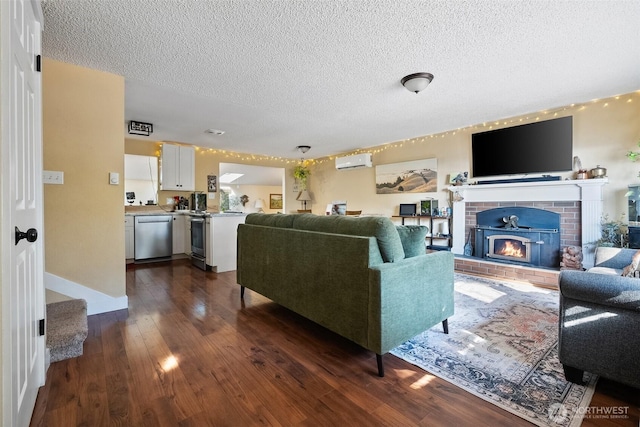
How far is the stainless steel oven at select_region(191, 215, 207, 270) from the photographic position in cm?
434

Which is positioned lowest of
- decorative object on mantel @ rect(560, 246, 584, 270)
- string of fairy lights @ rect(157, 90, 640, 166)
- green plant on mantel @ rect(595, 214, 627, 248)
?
decorative object on mantel @ rect(560, 246, 584, 270)

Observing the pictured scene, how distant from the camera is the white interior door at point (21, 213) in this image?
0.93 m

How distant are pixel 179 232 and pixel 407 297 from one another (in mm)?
4785

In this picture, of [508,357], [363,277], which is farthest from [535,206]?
[363,277]

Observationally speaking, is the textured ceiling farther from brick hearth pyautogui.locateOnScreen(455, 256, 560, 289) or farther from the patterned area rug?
the patterned area rug

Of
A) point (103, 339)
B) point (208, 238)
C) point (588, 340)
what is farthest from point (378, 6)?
point (208, 238)

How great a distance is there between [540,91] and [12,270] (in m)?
4.41

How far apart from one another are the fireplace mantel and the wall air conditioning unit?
73.2 inches

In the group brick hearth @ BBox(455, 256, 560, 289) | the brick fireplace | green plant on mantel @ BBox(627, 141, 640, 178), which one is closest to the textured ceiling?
green plant on mantel @ BBox(627, 141, 640, 178)

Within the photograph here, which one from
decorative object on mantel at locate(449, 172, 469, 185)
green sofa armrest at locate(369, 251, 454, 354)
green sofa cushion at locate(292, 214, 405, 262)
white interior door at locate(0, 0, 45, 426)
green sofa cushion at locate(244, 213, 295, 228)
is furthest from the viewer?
decorative object on mantel at locate(449, 172, 469, 185)

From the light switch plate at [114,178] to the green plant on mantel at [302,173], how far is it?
4944 mm

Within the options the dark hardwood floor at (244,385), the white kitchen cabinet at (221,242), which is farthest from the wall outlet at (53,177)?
the white kitchen cabinet at (221,242)

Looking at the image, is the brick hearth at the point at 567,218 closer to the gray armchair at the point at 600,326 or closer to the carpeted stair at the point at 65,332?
the gray armchair at the point at 600,326

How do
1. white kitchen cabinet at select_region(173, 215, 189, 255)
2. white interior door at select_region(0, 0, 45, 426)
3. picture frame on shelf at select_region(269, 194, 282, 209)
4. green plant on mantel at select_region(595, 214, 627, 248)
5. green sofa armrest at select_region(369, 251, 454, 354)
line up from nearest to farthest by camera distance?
white interior door at select_region(0, 0, 45, 426)
green sofa armrest at select_region(369, 251, 454, 354)
green plant on mantel at select_region(595, 214, 627, 248)
white kitchen cabinet at select_region(173, 215, 189, 255)
picture frame on shelf at select_region(269, 194, 282, 209)
